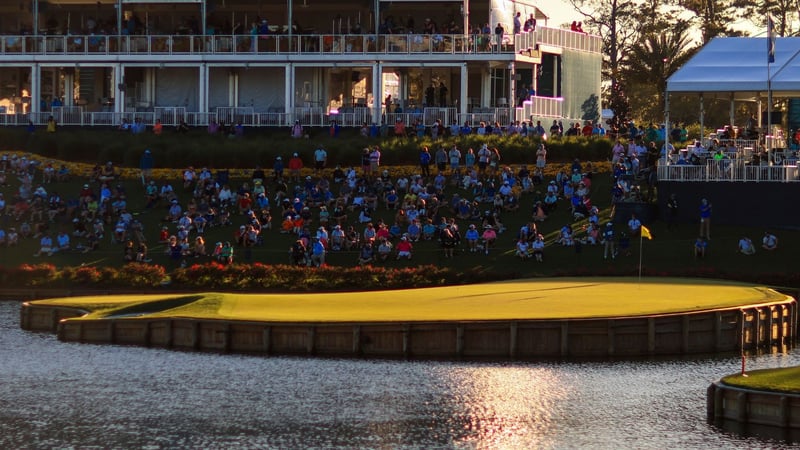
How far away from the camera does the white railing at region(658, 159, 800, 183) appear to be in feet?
209

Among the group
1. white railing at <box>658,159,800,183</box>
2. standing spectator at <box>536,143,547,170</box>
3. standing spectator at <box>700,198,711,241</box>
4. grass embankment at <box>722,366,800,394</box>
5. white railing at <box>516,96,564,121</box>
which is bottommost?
grass embankment at <box>722,366,800,394</box>

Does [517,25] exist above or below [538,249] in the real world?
above

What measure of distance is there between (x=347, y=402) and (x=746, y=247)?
23.5 metres

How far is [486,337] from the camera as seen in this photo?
46656mm

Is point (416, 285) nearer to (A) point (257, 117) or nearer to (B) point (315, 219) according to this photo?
(B) point (315, 219)

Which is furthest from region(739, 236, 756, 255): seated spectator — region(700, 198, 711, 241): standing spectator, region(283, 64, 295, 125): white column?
region(283, 64, 295, 125): white column

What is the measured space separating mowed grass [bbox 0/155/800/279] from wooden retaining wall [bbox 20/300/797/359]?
966 cm

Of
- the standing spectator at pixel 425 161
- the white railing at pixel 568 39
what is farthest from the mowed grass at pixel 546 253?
the white railing at pixel 568 39

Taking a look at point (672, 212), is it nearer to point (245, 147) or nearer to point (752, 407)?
Answer: point (245, 147)

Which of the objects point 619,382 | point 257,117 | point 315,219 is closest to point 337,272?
point 315,219

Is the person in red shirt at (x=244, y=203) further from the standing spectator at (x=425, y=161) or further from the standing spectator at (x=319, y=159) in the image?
the standing spectator at (x=425, y=161)

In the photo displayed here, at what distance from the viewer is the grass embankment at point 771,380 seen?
123 ft

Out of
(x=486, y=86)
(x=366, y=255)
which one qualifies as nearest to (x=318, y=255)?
(x=366, y=255)

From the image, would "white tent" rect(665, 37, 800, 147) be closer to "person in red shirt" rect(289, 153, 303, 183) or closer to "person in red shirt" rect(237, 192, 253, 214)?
"person in red shirt" rect(289, 153, 303, 183)
